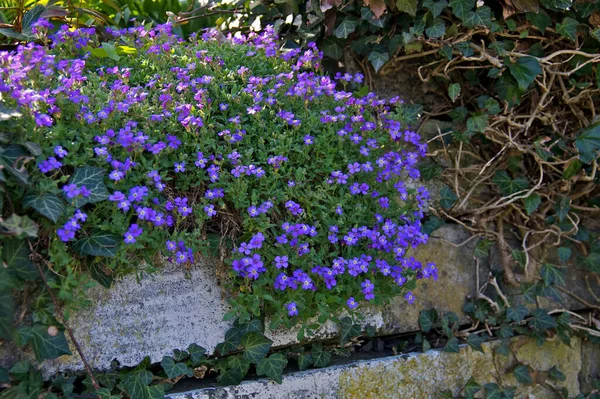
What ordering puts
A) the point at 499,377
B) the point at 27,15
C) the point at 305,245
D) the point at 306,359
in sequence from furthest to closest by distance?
the point at 499,377
the point at 27,15
the point at 306,359
the point at 305,245

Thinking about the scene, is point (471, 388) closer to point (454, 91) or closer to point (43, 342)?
point (454, 91)

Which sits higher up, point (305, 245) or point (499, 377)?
point (305, 245)

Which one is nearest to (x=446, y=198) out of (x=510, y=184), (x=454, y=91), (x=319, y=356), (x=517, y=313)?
(x=510, y=184)

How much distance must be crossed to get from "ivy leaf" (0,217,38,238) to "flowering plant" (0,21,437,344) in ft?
0.26

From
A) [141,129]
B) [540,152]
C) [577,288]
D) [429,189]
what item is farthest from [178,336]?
[577,288]

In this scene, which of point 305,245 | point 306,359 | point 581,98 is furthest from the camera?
point 581,98

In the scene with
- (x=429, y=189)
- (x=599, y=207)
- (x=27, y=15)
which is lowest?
(x=599, y=207)

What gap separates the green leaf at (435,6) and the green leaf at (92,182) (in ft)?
4.53

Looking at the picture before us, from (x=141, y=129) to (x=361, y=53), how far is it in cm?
103

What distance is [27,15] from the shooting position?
2.43 metres

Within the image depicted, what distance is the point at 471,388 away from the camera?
2516 millimetres

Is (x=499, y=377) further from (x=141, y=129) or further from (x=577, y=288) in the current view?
(x=141, y=129)

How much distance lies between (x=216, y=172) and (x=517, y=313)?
1.41m

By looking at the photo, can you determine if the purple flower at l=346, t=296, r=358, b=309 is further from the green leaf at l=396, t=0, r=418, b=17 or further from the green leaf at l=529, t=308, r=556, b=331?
the green leaf at l=396, t=0, r=418, b=17
